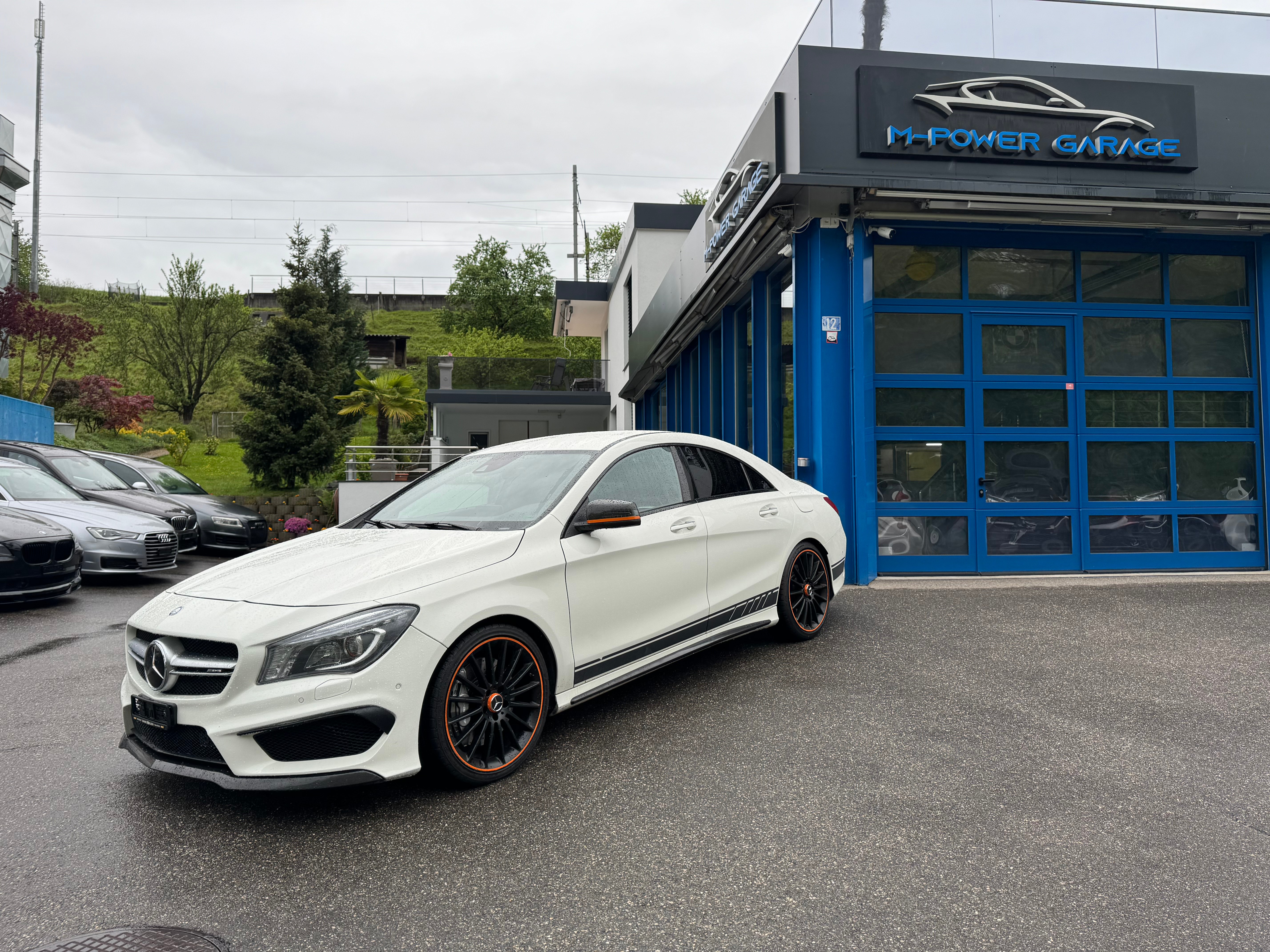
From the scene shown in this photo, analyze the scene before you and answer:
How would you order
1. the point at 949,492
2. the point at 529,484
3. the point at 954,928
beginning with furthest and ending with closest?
the point at 949,492 < the point at 529,484 < the point at 954,928

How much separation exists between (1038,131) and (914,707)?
6.50 m

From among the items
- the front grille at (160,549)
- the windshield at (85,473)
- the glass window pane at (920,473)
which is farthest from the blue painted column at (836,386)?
the windshield at (85,473)

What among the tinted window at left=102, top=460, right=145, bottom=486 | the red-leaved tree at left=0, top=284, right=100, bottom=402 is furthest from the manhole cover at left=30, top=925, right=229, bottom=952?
the red-leaved tree at left=0, top=284, right=100, bottom=402

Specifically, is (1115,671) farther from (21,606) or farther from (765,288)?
(21,606)

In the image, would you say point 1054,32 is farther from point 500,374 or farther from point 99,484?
point 500,374

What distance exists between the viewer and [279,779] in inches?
121

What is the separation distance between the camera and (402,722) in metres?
3.19

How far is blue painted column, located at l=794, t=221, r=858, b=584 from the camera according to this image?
8.52 metres

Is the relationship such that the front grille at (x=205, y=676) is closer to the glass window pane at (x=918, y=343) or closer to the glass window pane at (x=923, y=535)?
the glass window pane at (x=923, y=535)

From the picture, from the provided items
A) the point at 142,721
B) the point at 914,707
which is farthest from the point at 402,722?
the point at 914,707

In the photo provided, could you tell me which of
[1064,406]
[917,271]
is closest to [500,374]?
[917,271]

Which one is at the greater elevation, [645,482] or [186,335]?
[186,335]

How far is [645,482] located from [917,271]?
18.4 feet

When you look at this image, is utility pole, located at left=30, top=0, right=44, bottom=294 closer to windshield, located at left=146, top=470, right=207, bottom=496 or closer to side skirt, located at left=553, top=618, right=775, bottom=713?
windshield, located at left=146, top=470, right=207, bottom=496
